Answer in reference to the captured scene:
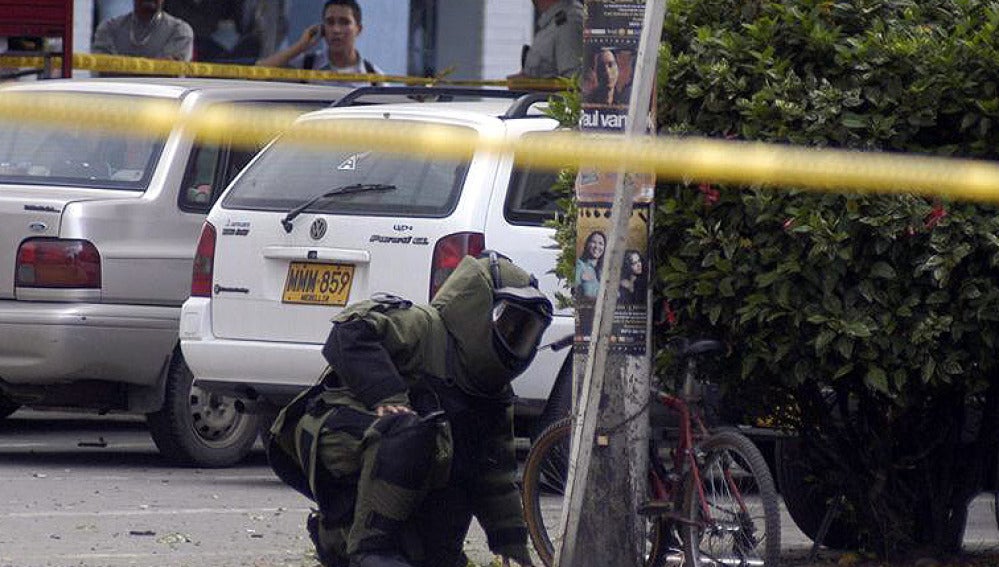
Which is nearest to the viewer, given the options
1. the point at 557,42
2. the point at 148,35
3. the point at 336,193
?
the point at 336,193

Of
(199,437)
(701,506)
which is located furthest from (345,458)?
(199,437)

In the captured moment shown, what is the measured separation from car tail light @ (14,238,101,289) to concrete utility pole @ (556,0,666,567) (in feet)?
11.7

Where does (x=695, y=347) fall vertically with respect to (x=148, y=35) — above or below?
below

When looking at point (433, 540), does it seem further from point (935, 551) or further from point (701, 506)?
point (935, 551)

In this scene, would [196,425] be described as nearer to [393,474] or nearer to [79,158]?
[79,158]

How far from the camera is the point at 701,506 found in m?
6.84

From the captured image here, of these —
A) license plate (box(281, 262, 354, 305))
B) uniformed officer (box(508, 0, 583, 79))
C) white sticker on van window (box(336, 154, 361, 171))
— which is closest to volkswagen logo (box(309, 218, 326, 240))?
license plate (box(281, 262, 354, 305))

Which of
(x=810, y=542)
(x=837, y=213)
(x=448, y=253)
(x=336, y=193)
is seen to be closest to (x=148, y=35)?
(x=336, y=193)

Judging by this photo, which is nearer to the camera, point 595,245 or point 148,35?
point 595,245

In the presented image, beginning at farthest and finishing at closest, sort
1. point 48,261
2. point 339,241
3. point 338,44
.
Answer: point 338,44 → point 48,261 → point 339,241

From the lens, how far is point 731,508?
6.77 meters

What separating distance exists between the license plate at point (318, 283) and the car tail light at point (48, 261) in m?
1.24

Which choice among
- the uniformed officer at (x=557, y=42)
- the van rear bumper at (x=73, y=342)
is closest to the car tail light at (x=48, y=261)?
the van rear bumper at (x=73, y=342)

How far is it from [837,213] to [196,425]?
433 cm
